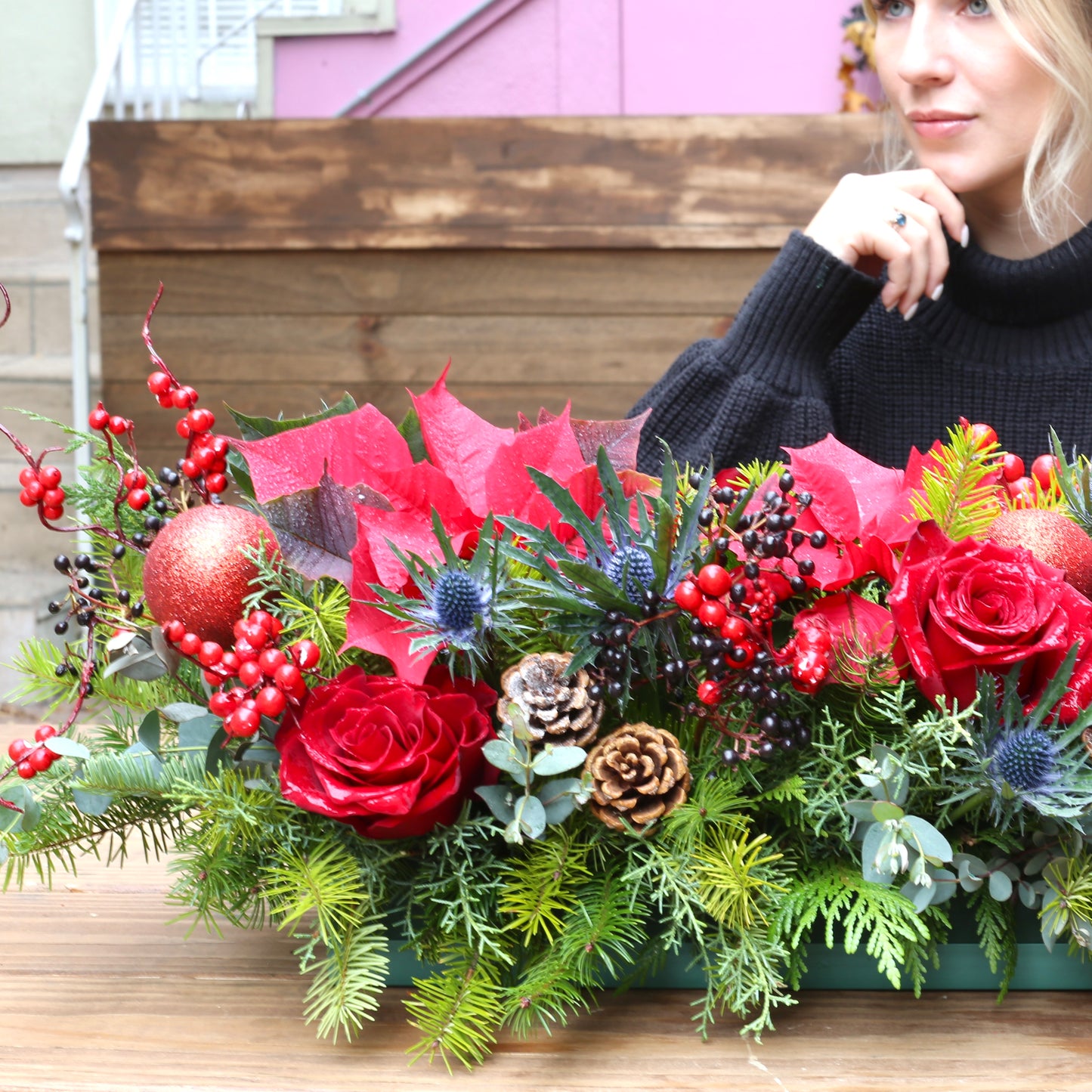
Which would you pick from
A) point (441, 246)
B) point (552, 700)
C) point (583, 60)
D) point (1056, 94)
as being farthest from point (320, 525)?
point (583, 60)

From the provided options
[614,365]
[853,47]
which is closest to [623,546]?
[614,365]

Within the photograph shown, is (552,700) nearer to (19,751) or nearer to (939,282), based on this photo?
(19,751)

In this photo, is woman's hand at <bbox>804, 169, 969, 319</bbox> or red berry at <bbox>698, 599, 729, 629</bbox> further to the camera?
woman's hand at <bbox>804, 169, 969, 319</bbox>

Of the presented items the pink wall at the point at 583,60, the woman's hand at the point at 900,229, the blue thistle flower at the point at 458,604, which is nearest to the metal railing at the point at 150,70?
the pink wall at the point at 583,60

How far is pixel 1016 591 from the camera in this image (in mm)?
385

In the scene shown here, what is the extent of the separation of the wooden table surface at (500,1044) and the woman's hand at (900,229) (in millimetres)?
669

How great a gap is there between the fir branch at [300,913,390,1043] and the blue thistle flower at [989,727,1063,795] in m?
0.23

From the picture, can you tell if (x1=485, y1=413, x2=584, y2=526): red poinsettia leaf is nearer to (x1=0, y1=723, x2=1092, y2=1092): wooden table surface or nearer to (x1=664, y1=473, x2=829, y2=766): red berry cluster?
(x1=664, y1=473, x2=829, y2=766): red berry cluster

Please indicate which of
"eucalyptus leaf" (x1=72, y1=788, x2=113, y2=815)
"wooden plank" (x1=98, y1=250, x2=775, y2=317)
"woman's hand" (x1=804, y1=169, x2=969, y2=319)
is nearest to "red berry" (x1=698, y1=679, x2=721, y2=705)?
"eucalyptus leaf" (x1=72, y1=788, x2=113, y2=815)

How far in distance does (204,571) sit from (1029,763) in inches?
12.3

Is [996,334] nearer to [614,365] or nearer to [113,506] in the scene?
[113,506]

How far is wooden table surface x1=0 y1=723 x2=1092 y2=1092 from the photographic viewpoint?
377mm

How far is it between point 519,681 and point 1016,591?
18 cm

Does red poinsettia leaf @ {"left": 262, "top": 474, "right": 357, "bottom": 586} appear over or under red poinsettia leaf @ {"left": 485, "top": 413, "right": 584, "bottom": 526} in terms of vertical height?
under
